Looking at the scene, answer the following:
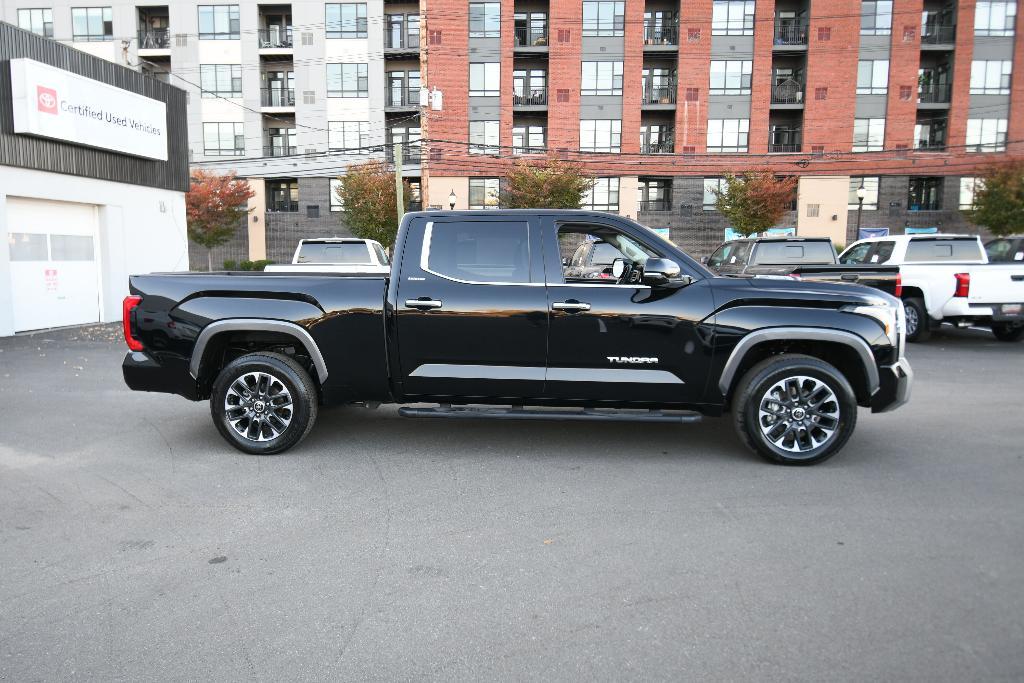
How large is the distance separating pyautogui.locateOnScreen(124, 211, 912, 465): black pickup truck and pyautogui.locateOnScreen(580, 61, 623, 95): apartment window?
37.4 m

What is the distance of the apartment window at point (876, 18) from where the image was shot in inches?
1558

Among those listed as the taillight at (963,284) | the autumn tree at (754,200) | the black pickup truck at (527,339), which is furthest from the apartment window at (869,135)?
the black pickup truck at (527,339)

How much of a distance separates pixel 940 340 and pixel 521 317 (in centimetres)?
1177

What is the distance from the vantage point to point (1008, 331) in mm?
13234

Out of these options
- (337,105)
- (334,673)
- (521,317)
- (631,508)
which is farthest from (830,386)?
(337,105)

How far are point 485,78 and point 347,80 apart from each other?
9.24m

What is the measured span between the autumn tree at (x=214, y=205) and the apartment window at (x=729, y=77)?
28.8 meters

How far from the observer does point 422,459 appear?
18.2 ft

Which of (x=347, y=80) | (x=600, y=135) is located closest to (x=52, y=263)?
(x=600, y=135)

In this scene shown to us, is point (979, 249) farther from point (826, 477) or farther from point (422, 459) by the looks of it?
point (422, 459)

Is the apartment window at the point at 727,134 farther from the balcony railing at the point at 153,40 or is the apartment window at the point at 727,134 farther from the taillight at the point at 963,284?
the balcony railing at the point at 153,40

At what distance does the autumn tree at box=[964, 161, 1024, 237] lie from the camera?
35.1 metres

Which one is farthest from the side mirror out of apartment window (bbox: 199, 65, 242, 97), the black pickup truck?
apartment window (bbox: 199, 65, 242, 97)

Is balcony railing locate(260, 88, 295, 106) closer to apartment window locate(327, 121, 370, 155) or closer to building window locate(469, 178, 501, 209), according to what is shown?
apartment window locate(327, 121, 370, 155)
